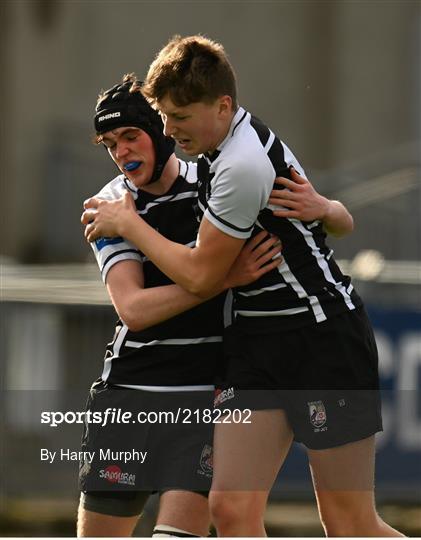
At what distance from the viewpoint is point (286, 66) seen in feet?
45.5

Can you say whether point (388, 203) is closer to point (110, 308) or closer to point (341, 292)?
point (110, 308)

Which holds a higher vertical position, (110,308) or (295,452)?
(110,308)

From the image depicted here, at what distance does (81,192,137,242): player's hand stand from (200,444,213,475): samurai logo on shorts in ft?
2.60

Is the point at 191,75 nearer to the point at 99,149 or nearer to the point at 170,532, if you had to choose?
the point at 170,532

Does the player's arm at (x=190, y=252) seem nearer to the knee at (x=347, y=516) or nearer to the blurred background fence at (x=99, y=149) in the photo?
the knee at (x=347, y=516)

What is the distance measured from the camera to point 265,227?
4.62 metres

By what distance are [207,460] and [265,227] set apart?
83 cm

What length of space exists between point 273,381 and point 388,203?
5.15 metres

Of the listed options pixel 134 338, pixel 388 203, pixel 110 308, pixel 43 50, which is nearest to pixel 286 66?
pixel 43 50

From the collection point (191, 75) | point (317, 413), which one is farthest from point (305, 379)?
point (191, 75)

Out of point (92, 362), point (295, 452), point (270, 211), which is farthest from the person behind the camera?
point (92, 362)

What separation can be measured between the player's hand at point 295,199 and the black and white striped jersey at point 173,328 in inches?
14.2

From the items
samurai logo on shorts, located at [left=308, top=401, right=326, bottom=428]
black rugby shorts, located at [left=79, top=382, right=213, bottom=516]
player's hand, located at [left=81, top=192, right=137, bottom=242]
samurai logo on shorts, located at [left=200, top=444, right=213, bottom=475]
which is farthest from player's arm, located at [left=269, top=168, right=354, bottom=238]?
samurai logo on shorts, located at [left=200, top=444, right=213, bottom=475]

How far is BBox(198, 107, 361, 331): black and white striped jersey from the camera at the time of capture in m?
4.47
